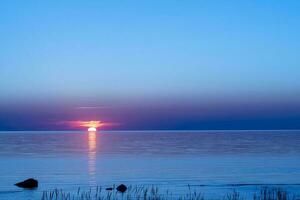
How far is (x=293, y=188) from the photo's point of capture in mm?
47094

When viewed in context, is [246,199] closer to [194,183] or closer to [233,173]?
[194,183]

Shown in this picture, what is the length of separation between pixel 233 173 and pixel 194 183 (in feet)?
43.0

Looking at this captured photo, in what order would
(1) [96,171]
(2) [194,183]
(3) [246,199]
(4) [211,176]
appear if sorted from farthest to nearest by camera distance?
(1) [96,171] → (4) [211,176] → (2) [194,183] → (3) [246,199]

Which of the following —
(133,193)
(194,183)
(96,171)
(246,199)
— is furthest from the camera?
(96,171)

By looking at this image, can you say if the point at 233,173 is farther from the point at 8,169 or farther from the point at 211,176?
the point at 8,169

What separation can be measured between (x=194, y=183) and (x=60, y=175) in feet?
63.7

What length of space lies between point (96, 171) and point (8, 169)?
43.4 ft

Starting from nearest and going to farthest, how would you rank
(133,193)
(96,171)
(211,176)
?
1. (133,193)
2. (211,176)
3. (96,171)

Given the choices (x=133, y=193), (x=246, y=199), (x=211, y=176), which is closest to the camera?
(x=246, y=199)

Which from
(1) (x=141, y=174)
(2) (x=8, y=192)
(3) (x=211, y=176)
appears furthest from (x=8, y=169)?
(3) (x=211, y=176)

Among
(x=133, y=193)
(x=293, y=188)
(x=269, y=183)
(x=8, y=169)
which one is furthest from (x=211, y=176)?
(x=8, y=169)

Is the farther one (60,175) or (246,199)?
(60,175)

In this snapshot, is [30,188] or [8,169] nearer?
[30,188]

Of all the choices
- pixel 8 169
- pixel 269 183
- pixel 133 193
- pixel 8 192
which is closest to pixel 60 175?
pixel 8 169
